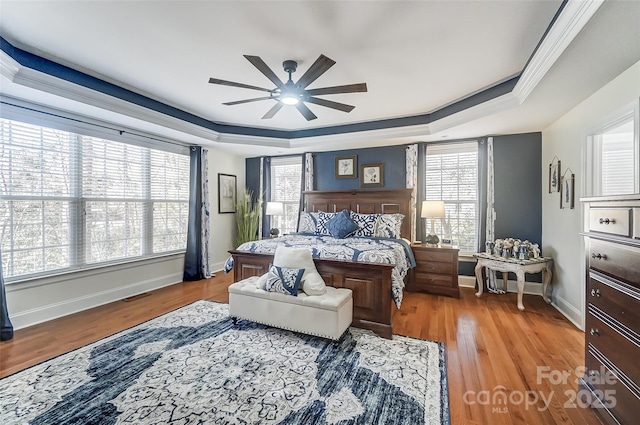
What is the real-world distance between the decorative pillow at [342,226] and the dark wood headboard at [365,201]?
657 millimetres

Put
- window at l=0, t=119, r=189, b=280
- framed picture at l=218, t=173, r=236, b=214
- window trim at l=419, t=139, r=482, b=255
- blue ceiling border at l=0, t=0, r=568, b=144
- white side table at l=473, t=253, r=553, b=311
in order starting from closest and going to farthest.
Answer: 1. blue ceiling border at l=0, t=0, r=568, b=144
2. window at l=0, t=119, r=189, b=280
3. white side table at l=473, t=253, r=553, b=311
4. window trim at l=419, t=139, r=482, b=255
5. framed picture at l=218, t=173, r=236, b=214

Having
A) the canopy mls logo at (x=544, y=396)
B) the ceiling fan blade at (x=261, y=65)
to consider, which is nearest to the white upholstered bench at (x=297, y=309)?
→ the canopy mls logo at (x=544, y=396)

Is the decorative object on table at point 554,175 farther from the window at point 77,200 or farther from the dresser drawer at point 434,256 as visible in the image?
the window at point 77,200

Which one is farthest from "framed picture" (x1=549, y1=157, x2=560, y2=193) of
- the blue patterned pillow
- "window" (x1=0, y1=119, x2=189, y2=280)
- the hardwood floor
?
"window" (x1=0, y1=119, x2=189, y2=280)

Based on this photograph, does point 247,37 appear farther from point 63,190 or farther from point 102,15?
point 63,190

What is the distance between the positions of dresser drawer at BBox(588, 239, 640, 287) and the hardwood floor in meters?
0.95

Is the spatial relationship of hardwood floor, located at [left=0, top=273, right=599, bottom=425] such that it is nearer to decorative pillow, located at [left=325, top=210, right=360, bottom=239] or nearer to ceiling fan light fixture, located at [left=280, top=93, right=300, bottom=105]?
decorative pillow, located at [left=325, top=210, right=360, bottom=239]

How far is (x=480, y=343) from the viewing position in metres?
2.58

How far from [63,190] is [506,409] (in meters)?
4.87

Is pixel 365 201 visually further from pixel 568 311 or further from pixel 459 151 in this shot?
pixel 568 311

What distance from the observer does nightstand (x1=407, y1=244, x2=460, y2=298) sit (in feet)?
13.1

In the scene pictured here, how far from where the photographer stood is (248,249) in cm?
354

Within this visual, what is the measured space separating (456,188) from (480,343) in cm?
266

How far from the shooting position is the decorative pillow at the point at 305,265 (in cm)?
265
